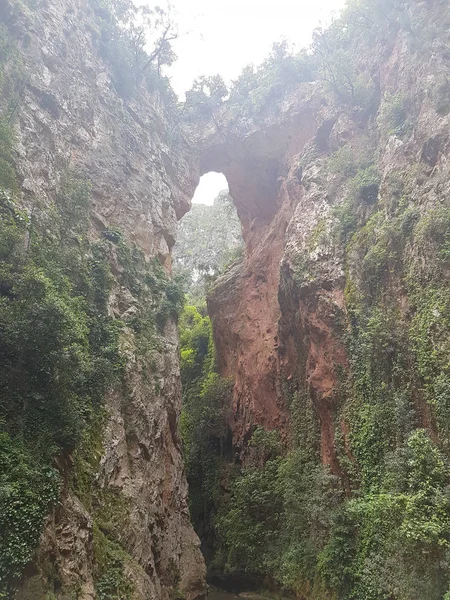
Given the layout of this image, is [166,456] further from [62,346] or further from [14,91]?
[14,91]

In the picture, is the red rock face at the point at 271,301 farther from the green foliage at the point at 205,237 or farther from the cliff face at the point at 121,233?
the green foliage at the point at 205,237

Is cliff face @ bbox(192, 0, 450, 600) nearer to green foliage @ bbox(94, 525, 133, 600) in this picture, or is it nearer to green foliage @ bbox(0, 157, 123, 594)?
green foliage @ bbox(94, 525, 133, 600)

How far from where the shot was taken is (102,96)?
74.6 feet

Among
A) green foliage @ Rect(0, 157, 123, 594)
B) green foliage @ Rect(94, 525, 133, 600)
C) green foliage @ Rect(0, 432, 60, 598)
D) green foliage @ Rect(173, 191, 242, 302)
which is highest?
green foliage @ Rect(173, 191, 242, 302)

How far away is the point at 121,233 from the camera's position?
1895 cm

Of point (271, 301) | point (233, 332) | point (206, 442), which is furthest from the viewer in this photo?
point (233, 332)

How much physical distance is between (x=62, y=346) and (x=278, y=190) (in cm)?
2336

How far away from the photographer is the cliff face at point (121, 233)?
10445mm

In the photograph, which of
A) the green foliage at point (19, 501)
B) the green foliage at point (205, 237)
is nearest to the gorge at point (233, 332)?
the green foliage at point (19, 501)

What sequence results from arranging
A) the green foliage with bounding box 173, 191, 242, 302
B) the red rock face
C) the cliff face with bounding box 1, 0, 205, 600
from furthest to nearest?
the green foliage with bounding box 173, 191, 242, 302 < the red rock face < the cliff face with bounding box 1, 0, 205, 600

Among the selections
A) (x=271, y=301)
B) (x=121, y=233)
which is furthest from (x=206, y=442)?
(x=121, y=233)

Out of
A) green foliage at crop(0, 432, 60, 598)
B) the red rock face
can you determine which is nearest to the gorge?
green foliage at crop(0, 432, 60, 598)

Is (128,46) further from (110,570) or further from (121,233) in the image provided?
(110,570)

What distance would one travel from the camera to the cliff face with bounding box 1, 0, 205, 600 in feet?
34.3
